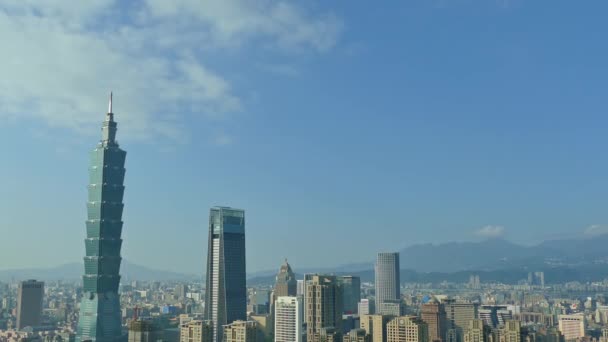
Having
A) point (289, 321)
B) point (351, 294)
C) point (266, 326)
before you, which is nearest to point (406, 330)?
point (289, 321)

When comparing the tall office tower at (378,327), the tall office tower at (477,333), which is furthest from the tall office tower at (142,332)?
the tall office tower at (477,333)

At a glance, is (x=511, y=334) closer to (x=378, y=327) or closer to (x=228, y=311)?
(x=378, y=327)

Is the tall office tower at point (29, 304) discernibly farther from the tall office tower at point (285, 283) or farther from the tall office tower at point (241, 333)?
the tall office tower at point (241, 333)

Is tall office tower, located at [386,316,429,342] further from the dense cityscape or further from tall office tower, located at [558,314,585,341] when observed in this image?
tall office tower, located at [558,314,585,341]

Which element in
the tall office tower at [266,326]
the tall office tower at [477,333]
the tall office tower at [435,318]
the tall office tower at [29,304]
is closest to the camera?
the tall office tower at [477,333]

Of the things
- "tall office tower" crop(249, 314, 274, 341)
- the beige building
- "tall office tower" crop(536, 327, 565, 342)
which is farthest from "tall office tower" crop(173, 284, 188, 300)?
the beige building

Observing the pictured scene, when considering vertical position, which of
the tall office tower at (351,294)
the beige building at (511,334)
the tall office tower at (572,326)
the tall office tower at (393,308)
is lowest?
the tall office tower at (572,326)
